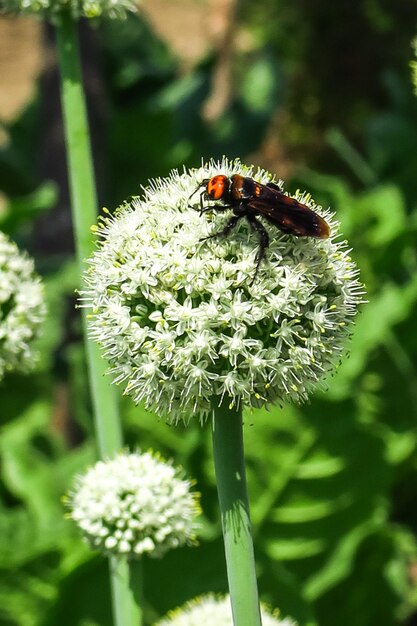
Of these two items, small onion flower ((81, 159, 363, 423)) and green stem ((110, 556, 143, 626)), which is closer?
small onion flower ((81, 159, 363, 423))

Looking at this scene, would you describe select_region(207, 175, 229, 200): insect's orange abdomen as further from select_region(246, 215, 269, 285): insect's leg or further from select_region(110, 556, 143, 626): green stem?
select_region(110, 556, 143, 626): green stem

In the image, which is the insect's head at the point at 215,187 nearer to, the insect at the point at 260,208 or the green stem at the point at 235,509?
the insect at the point at 260,208

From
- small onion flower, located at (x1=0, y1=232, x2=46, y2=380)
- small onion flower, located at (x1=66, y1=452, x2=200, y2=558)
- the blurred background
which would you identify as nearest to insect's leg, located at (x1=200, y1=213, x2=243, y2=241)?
small onion flower, located at (x1=66, y1=452, x2=200, y2=558)

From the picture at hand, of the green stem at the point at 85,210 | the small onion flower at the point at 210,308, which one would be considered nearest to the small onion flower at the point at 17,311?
the green stem at the point at 85,210

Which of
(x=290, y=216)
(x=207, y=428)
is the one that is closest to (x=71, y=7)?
(x=290, y=216)

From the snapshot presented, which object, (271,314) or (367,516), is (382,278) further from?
(271,314)

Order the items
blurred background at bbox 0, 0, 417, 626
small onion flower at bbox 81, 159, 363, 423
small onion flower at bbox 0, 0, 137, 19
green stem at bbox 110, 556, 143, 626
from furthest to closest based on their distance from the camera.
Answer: blurred background at bbox 0, 0, 417, 626, small onion flower at bbox 0, 0, 137, 19, green stem at bbox 110, 556, 143, 626, small onion flower at bbox 81, 159, 363, 423

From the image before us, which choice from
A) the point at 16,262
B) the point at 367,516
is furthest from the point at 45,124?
the point at 16,262

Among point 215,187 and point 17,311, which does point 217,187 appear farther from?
point 17,311
